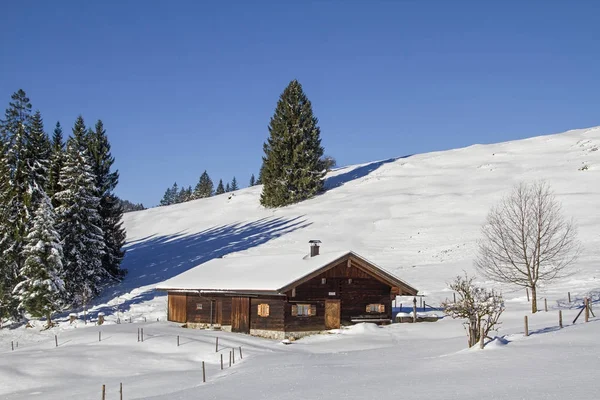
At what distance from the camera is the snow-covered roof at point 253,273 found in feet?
114

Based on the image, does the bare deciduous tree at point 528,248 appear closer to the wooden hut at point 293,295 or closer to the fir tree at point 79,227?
the wooden hut at point 293,295

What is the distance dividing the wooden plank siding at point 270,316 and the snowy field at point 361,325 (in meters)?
1.53

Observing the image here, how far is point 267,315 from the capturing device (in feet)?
115

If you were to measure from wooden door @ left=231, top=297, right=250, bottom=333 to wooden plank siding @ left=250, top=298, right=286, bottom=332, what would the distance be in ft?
0.84

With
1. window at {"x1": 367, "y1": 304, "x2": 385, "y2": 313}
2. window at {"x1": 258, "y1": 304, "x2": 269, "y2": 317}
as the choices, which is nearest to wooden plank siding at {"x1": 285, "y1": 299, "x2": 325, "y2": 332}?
window at {"x1": 258, "y1": 304, "x2": 269, "y2": 317}

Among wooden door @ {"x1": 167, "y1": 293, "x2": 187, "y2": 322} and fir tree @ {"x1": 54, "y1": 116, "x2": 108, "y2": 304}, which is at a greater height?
fir tree @ {"x1": 54, "y1": 116, "x2": 108, "y2": 304}

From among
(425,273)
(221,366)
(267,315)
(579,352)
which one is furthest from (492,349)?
(425,273)

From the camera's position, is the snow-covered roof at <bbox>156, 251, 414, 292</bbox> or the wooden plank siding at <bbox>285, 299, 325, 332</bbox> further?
the snow-covered roof at <bbox>156, 251, 414, 292</bbox>

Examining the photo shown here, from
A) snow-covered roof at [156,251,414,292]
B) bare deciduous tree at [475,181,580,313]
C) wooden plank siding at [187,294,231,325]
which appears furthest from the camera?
wooden plank siding at [187,294,231,325]

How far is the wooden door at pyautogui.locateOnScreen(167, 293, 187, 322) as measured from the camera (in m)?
39.9

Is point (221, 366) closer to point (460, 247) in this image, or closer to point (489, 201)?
point (460, 247)

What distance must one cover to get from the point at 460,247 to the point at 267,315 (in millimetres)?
28646

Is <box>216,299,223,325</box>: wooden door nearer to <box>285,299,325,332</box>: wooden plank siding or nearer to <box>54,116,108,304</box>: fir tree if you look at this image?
<box>285,299,325,332</box>: wooden plank siding

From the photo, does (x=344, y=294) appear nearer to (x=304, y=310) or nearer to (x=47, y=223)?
(x=304, y=310)
